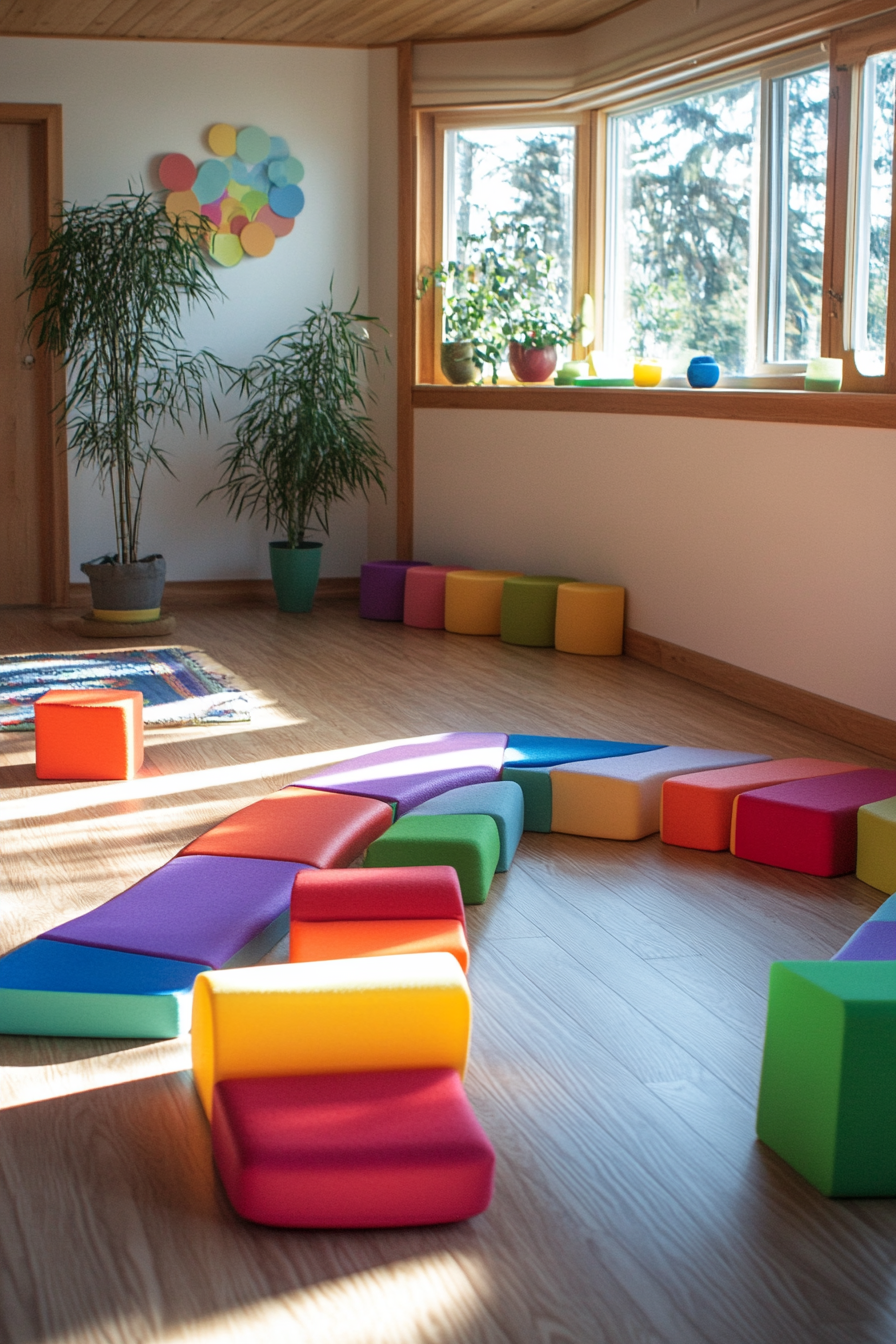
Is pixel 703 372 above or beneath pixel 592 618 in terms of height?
above

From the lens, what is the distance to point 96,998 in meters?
2.02

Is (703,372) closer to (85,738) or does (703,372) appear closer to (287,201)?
(287,201)

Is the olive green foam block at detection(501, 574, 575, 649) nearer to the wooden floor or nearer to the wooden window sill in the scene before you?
the wooden window sill

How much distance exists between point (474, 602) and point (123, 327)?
1.84m

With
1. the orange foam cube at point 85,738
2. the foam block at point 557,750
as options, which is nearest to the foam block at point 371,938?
the foam block at point 557,750

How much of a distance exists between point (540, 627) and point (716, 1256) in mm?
4106

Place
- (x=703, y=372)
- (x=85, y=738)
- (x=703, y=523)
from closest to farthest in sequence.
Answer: (x=85, y=738) → (x=703, y=523) → (x=703, y=372)

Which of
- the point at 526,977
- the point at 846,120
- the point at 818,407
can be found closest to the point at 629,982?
the point at 526,977

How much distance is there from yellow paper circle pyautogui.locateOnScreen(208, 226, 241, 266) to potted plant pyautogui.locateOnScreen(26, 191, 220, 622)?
0.41ft

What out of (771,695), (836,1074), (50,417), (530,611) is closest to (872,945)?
(836,1074)

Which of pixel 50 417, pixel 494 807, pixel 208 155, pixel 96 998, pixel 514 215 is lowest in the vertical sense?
pixel 96 998

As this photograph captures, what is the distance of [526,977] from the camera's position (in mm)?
2324

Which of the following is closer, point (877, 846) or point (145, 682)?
point (877, 846)

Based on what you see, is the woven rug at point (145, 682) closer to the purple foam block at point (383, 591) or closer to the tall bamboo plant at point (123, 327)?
the tall bamboo plant at point (123, 327)
